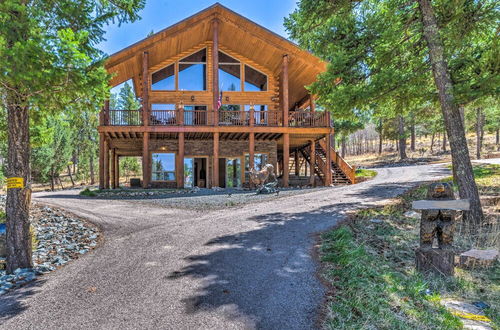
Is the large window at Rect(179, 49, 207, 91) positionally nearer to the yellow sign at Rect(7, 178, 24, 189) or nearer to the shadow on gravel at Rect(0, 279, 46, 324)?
the yellow sign at Rect(7, 178, 24, 189)

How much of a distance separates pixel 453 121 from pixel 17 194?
28.8ft

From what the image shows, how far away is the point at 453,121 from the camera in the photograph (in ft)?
21.6

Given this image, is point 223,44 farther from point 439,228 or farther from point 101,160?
point 439,228

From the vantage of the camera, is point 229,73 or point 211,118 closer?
point 211,118

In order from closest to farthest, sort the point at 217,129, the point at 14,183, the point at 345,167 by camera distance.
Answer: the point at 14,183 < the point at 217,129 < the point at 345,167

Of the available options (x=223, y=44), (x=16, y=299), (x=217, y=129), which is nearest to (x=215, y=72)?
(x=217, y=129)

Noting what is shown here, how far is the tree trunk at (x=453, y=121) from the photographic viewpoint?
630 centimetres

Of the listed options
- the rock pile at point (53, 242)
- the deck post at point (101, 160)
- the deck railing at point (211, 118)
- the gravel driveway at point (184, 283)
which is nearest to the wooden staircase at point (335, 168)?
the deck railing at point (211, 118)

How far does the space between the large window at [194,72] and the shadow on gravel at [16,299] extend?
1419 centimetres

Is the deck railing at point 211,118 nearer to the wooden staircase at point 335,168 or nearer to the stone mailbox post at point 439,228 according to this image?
the wooden staircase at point 335,168

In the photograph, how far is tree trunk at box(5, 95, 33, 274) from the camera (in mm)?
4043

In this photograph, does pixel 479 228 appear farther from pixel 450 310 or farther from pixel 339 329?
pixel 339 329

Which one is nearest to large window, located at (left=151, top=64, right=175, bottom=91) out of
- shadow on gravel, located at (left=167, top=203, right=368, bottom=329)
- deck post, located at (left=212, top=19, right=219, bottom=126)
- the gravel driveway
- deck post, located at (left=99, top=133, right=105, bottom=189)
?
deck post, located at (left=212, top=19, right=219, bottom=126)

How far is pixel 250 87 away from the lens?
17.1 meters
